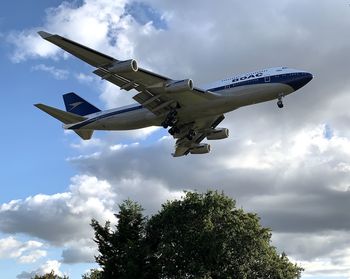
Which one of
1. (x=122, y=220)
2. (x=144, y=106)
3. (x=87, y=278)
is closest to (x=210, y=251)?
(x=122, y=220)

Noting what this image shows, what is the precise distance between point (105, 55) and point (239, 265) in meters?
34.8

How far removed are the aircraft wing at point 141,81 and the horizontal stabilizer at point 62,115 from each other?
939cm

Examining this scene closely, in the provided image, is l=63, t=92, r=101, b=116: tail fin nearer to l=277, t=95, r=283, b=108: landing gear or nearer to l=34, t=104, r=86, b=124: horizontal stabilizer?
l=34, t=104, r=86, b=124: horizontal stabilizer

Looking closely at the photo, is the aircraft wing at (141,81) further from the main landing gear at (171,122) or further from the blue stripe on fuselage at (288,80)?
the blue stripe on fuselage at (288,80)

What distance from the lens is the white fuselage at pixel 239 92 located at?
47.4 metres

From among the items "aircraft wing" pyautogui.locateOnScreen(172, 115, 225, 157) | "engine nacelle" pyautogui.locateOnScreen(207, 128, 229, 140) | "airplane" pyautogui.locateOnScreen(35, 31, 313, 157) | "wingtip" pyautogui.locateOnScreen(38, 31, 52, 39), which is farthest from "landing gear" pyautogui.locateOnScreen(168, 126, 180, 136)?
"wingtip" pyautogui.locateOnScreen(38, 31, 52, 39)

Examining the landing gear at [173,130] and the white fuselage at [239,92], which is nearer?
the white fuselage at [239,92]

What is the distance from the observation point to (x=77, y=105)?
6188cm

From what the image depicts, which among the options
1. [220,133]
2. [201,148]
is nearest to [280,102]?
[220,133]

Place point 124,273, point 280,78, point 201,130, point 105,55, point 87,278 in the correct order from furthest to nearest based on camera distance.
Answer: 1. point 87,278
2. point 124,273
3. point 201,130
4. point 280,78
5. point 105,55

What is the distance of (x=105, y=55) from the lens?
1757 inches

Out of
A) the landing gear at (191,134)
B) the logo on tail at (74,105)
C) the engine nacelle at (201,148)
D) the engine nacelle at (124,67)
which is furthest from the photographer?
the logo on tail at (74,105)

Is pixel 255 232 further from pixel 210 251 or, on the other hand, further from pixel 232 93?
pixel 232 93

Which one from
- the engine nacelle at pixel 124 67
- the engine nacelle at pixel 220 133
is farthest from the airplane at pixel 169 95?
the engine nacelle at pixel 220 133
